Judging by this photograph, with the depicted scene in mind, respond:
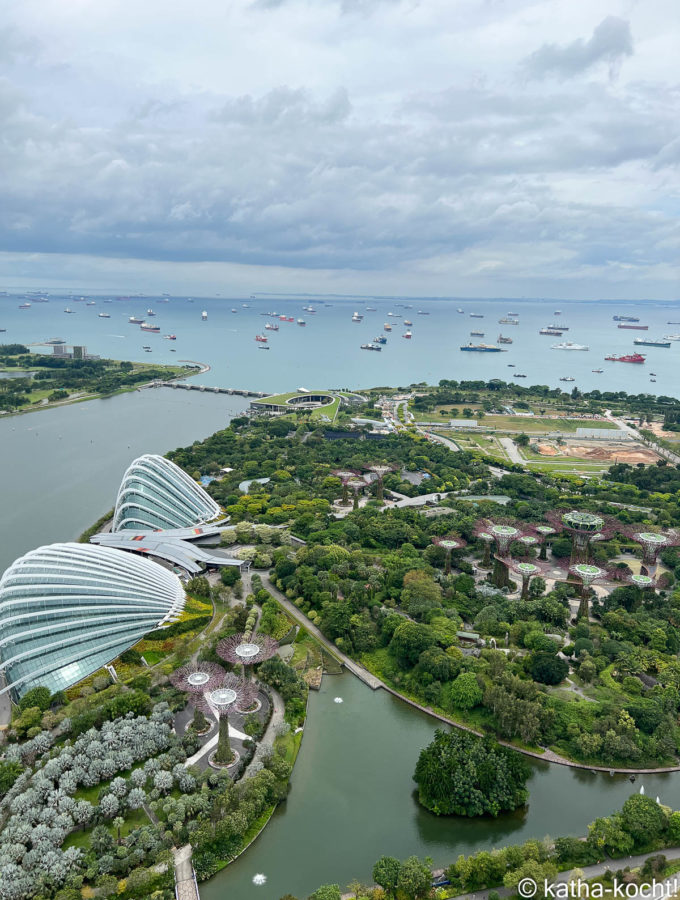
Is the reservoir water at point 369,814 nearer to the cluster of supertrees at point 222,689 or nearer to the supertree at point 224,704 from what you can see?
the supertree at point 224,704

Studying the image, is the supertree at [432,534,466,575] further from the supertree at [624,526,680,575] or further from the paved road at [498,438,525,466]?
the paved road at [498,438,525,466]

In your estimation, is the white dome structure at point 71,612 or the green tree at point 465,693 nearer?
the green tree at point 465,693

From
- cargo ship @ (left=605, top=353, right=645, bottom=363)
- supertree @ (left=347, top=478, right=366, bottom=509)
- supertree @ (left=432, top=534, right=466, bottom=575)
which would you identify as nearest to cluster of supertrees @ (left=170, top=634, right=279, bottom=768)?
supertree @ (left=432, top=534, right=466, bottom=575)

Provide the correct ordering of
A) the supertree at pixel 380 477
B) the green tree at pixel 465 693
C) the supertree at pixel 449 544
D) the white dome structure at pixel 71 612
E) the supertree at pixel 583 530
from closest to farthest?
the green tree at pixel 465 693 → the white dome structure at pixel 71 612 → the supertree at pixel 583 530 → the supertree at pixel 449 544 → the supertree at pixel 380 477

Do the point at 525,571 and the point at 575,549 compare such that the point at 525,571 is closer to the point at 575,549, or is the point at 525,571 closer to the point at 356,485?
the point at 575,549

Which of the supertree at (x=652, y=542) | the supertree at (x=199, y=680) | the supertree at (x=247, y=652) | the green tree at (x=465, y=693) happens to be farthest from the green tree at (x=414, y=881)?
the supertree at (x=652, y=542)

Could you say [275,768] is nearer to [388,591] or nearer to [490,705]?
[490,705]

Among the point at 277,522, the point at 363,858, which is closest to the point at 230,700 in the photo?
the point at 363,858
